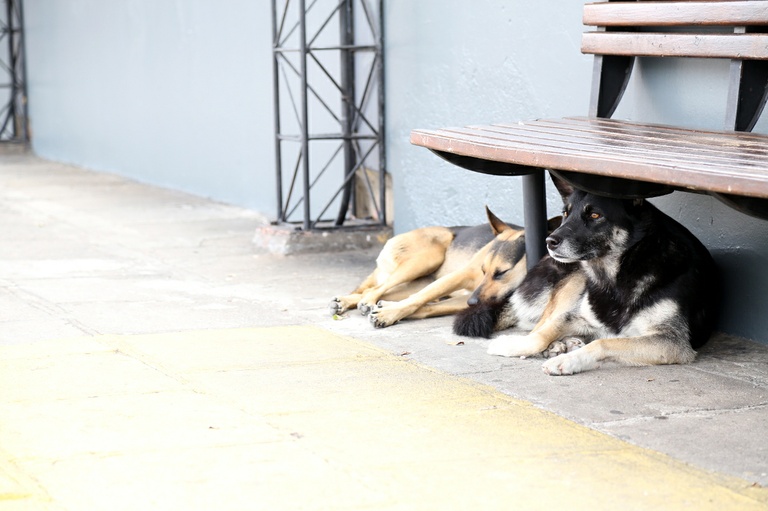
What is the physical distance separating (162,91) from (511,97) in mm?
6997

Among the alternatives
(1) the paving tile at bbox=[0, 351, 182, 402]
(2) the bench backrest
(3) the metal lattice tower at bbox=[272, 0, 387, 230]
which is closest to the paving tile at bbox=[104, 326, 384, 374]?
(1) the paving tile at bbox=[0, 351, 182, 402]

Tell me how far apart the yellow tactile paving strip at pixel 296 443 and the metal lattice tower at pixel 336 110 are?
141 inches

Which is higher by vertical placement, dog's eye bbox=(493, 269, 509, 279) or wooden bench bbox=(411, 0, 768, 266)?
wooden bench bbox=(411, 0, 768, 266)

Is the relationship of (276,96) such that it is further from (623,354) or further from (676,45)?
(623,354)

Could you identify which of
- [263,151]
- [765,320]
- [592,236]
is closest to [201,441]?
[592,236]

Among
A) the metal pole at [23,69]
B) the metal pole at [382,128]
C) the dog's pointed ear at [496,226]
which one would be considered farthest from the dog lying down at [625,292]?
the metal pole at [23,69]

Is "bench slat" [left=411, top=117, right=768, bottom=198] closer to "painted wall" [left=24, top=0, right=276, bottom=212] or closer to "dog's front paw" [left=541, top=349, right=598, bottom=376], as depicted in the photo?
"dog's front paw" [left=541, top=349, right=598, bottom=376]

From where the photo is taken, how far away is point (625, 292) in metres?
5.10

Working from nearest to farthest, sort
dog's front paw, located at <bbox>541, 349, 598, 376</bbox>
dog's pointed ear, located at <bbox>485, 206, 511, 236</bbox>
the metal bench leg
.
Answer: dog's front paw, located at <bbox>541, 349, 598, 376</bbox> < the metal bench leg < dog's pointed ear, located at <bbox>485, 206, 511, 236</bbox>

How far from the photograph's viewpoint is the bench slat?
3684mm

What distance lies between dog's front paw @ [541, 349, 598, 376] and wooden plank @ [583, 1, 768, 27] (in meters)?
1.73

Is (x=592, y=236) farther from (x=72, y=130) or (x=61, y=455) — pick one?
(x=72, y=130)

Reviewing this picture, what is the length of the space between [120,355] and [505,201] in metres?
2.89

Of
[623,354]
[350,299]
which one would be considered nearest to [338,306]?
[350,299]
